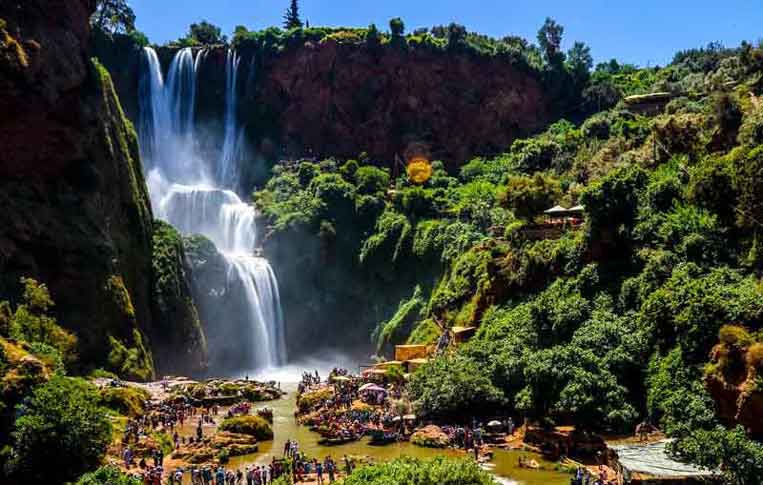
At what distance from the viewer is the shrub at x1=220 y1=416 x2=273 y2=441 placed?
98.2 feet

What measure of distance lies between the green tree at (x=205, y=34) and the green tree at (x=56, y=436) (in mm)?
67361

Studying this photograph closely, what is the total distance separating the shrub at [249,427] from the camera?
1178 inches

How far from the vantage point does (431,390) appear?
30875mm

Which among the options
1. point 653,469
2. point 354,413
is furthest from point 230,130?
point 653,469

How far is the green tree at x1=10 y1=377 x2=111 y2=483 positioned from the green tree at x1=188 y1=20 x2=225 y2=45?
6736 cm

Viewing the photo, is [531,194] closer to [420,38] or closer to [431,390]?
[431,390]

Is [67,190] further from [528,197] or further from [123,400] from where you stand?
[528,197]

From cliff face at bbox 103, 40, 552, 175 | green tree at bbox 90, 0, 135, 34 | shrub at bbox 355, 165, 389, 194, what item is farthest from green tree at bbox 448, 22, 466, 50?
green tree at bbox 90, 0, 135, 34

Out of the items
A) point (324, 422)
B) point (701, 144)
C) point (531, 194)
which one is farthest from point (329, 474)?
point (701, 144)

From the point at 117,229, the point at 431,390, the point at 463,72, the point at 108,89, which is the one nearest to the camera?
the point at 431,390

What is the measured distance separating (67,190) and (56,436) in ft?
76.7

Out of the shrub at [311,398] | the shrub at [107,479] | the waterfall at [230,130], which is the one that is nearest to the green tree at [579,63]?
the waterfall at [230,130]

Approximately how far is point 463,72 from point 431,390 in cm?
4955

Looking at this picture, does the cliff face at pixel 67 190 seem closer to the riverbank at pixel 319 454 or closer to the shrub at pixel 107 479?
the riverbank at pixel 319 454
